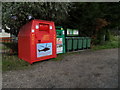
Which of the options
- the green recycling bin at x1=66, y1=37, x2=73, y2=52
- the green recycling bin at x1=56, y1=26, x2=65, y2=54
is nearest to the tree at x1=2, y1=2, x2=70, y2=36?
the green recycling bin at x1=56, y1=26, x2=65, y2=54

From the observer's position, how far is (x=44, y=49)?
12.2 ft

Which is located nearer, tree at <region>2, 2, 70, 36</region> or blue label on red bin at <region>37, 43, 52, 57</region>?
blue label on red bin at <region>37, 43, 52, 57</region>

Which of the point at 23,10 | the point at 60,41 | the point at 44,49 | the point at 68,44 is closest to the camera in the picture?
the point at 44,49

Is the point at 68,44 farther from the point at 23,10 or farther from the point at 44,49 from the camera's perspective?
the point at 23,10

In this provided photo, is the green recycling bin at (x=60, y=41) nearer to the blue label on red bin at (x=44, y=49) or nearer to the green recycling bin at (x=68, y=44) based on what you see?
the green recycling bin at (x=68, y=44)

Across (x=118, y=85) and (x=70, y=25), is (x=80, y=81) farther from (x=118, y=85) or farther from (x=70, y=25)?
(x=70, y=25)

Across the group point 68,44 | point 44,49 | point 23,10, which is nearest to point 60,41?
point 68,44

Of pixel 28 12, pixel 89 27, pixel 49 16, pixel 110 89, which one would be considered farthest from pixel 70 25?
pixel 110 89

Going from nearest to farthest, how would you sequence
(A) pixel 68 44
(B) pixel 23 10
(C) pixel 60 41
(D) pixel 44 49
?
(D) pixel 44 49 → (B) pixel 23 10 → (C) pixel 60 41 → (A) pixel 68 44

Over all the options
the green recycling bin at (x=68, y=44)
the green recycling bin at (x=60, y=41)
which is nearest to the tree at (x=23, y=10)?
the green recycling bin at (x=60, y=41)

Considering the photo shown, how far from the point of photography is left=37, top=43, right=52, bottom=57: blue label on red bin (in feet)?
11.6

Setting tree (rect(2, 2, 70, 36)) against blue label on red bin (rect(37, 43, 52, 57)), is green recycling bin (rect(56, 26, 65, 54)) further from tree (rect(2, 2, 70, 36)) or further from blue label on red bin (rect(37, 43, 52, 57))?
blue label on red bin (rect(37, 43, 52, 57))

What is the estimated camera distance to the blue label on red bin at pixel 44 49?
3.54 meters

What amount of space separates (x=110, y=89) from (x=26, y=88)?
78.7 inches
